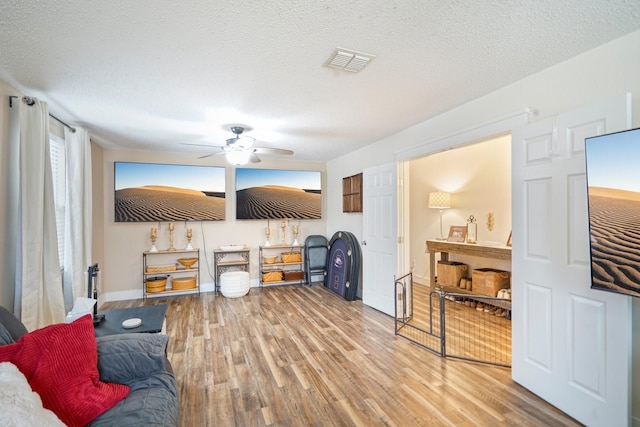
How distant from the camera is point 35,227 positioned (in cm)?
244

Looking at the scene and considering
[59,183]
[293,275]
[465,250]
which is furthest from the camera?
[293,275]

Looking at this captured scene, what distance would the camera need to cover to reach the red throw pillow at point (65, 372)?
4.49ft

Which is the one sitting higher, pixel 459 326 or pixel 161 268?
pixel 161 268

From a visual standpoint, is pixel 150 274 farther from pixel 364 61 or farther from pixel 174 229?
pixel 364 61

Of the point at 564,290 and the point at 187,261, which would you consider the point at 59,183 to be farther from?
the point at 564,290

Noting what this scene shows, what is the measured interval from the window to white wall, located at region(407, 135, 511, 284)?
14.0ft

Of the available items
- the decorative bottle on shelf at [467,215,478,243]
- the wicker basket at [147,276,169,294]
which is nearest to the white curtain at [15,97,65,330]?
the wicker basket at [147,276,169,294]

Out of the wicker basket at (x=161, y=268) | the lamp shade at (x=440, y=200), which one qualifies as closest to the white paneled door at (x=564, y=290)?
the lamp shade at (x=440, y=200)

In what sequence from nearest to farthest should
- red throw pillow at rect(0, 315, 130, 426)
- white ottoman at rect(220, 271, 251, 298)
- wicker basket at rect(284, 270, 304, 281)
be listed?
red throw pillow at rect(0, 315, 130, 426)
white ottoman at rect(220, 271, 251, 298)
wicker basket at rect(284, 270, 304, 281)

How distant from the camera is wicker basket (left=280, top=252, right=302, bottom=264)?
5.72m

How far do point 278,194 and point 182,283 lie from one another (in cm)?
232

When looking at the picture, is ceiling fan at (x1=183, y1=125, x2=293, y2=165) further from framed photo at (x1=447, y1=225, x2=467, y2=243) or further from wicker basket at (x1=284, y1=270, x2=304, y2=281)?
framed photo at (x1=447, y1=225, x2=467, y2=243)

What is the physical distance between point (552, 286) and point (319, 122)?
8.83 ft

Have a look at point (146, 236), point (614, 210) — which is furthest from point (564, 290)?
point (146, 236)
